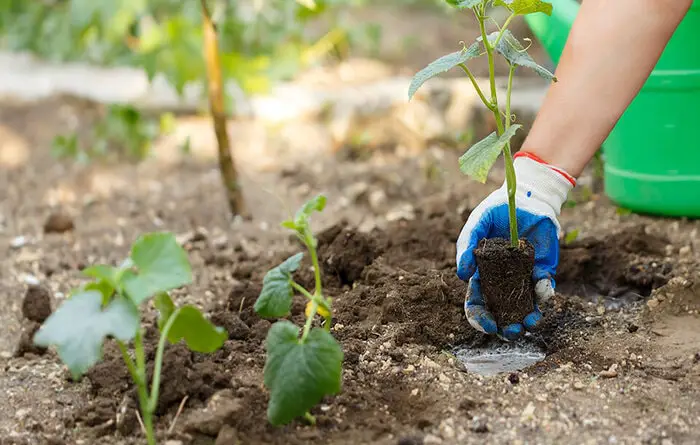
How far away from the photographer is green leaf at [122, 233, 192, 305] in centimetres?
134

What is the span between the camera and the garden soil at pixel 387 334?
1481 mm

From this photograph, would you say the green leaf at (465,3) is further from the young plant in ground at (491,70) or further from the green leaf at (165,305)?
the green leaf at (165,305)

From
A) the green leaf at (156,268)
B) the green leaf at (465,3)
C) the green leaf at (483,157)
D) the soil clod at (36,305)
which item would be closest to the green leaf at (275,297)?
the green leaf at (156,268)

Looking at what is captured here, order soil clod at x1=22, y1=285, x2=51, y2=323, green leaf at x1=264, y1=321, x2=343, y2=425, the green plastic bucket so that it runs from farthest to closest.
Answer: the green plastic bucket, soil clod at x1=22, y1=285, x2=51, y2=323, green leaf at x1=264, y1=321, x2=343, y2=425

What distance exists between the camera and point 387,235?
2273mm

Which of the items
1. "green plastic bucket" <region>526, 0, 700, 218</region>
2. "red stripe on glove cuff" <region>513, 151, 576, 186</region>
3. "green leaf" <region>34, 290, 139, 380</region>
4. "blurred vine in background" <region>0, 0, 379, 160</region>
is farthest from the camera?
"blurred vine in background" <region>0, 0, 379, 160</region>

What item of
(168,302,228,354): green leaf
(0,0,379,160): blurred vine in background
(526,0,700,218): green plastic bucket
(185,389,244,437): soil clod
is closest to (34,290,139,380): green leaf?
(168,302,228,354): green leaf

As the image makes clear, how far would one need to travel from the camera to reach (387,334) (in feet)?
5.78

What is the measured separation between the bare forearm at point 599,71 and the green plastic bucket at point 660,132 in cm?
54

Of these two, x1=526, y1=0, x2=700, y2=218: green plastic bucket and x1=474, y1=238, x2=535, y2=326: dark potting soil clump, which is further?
x1=526, y1=0, x2=700, y2=218: green plastic bucket

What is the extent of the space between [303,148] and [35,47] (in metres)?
1.81

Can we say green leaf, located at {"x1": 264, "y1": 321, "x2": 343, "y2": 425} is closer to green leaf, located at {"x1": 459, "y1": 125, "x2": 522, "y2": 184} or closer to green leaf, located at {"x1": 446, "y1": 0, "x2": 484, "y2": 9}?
green leaf, located at {"x1": 459, "y1": 125, "x2": 522, "y2": 184}

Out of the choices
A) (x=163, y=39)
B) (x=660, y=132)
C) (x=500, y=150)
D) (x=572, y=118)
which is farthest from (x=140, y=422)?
(x=163, y=39)

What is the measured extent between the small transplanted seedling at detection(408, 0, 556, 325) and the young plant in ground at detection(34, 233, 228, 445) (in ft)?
1.58
